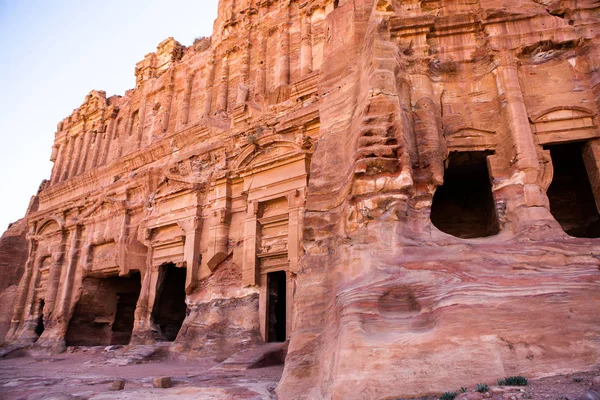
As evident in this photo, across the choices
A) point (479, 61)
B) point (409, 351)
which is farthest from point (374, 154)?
point (479, 61)


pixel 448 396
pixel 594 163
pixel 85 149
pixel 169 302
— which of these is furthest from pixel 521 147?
pixel 85 149

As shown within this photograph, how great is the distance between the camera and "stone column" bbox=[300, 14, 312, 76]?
13883 millimetres

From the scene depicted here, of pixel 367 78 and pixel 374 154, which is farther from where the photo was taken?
pixel 367 78

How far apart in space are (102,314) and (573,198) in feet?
52.2

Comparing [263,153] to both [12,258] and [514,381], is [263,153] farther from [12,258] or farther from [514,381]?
[12,258]

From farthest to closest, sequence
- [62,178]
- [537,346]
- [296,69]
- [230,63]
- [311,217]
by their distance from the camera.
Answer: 1. [62,178]
2. [230,63]
3. [296,69]
4. [311,217]
5. [537,346]

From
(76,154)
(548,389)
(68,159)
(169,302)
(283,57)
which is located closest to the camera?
(548,389)

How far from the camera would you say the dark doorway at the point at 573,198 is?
7508 mm

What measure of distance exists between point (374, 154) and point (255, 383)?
3.74 meters

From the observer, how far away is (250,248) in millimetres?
11031

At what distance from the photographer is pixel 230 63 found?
16.9 m

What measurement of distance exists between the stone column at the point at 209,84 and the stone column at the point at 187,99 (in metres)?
1.15

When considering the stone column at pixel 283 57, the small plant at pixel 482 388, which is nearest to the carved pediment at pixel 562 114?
the small plant at pixel 482 388

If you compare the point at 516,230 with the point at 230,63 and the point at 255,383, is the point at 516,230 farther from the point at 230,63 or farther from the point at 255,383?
the point at 230,63
